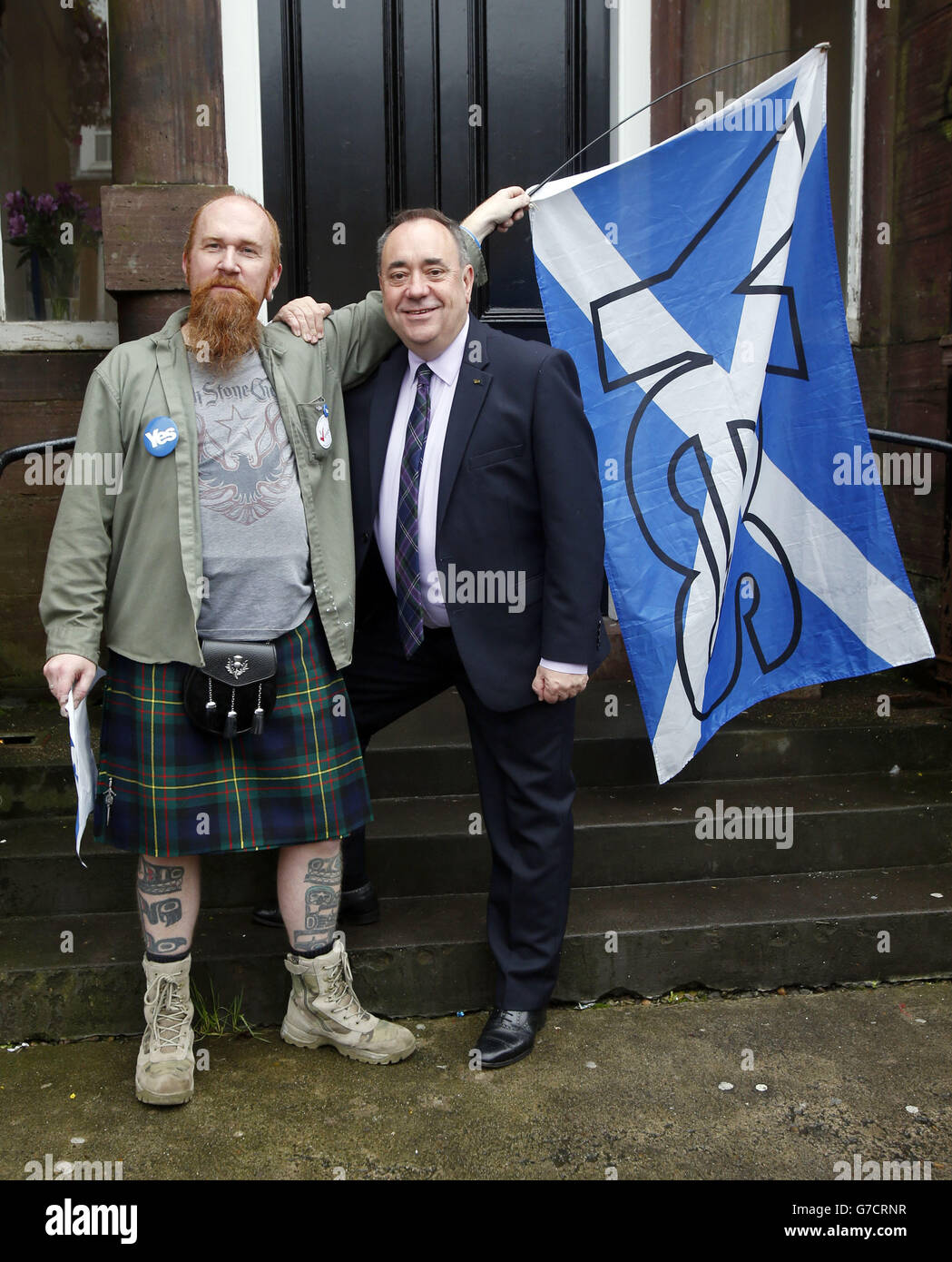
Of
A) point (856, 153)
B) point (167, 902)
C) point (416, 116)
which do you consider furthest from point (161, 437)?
point (856, 153)

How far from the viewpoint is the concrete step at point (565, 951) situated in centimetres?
323

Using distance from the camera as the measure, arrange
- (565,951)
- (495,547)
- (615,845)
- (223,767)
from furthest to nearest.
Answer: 1. (615,845)
2. (565,951)
3. (495,547)
4. (223,767)

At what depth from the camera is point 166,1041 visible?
9.50ft

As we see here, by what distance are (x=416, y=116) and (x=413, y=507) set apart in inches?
101

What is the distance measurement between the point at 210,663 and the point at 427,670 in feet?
2.16

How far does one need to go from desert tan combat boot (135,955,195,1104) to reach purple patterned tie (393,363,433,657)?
1.04 m

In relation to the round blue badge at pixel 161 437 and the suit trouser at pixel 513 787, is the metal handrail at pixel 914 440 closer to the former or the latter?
the suit trouser at pixel 513 787

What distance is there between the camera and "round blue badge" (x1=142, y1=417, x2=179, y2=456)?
8.75ft

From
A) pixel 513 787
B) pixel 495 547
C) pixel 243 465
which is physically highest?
pixel 243 465

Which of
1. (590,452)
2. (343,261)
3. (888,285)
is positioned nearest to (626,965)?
(590,452)

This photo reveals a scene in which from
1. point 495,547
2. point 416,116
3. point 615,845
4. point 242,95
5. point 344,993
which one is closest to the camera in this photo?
point 495,547

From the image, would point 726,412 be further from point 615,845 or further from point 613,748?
point 615,845

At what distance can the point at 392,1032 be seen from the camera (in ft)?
10.1

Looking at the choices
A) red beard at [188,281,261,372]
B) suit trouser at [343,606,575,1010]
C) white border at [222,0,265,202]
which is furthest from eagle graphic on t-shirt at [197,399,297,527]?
white border at [222,0,265,202]
